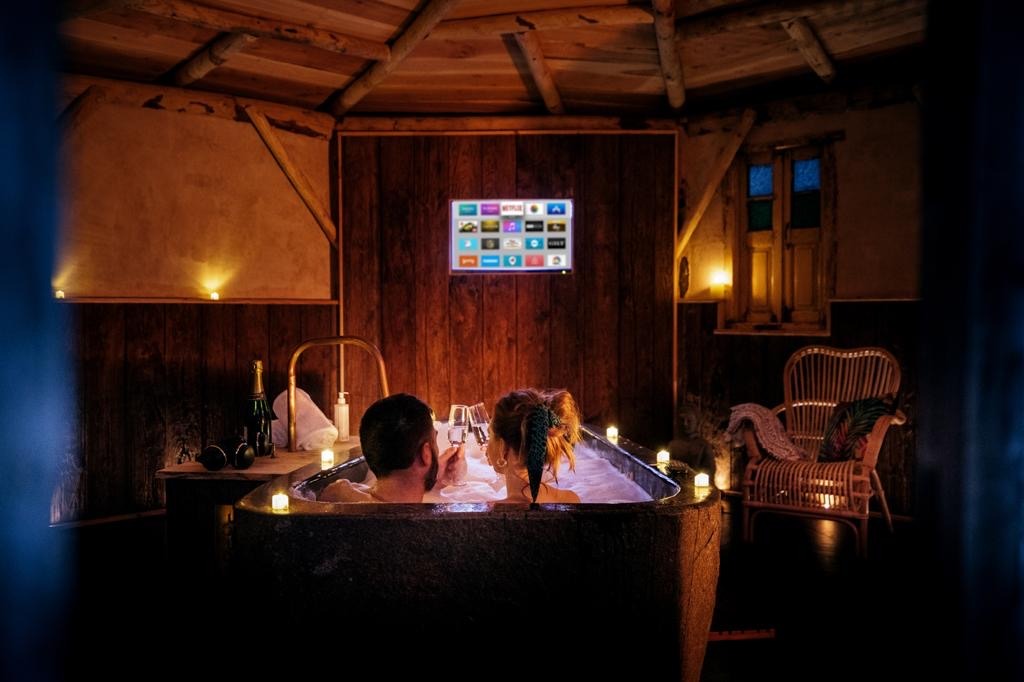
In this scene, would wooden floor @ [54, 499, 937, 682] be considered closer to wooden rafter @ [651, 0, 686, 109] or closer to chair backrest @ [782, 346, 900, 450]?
chair backrest @ [782, 346, 900, 450]

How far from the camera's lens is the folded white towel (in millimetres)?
2834

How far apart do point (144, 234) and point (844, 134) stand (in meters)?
4.67

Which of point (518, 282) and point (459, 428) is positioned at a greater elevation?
point (518, 282)

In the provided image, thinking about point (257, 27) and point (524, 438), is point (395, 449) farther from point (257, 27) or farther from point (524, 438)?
point (257, 27)

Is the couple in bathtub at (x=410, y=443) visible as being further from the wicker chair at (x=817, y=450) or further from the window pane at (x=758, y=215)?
the window pane at (x=758, y=215)

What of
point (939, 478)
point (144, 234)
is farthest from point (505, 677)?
point (144, 234)

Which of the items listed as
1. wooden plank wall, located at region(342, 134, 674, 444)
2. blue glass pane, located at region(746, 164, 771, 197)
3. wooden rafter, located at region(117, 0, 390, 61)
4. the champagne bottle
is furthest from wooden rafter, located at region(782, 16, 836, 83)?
the champagne bottle

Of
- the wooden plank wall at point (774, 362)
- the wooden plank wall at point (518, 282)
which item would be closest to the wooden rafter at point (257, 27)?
the wooden plank wall at point (518, 282)

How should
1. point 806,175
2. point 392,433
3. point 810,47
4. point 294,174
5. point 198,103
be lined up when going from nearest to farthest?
1. point 392,433
2. point 810,47
3. point 198,103
4. point 806,175
5. point 294,174

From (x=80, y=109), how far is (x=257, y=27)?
4.71ft

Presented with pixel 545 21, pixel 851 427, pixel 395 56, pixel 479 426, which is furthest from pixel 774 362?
pixel 395 56

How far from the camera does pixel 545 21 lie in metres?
4.12

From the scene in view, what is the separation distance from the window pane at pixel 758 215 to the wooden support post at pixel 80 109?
4.38m

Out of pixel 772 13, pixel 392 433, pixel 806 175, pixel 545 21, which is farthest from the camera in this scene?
pixel 806 175
